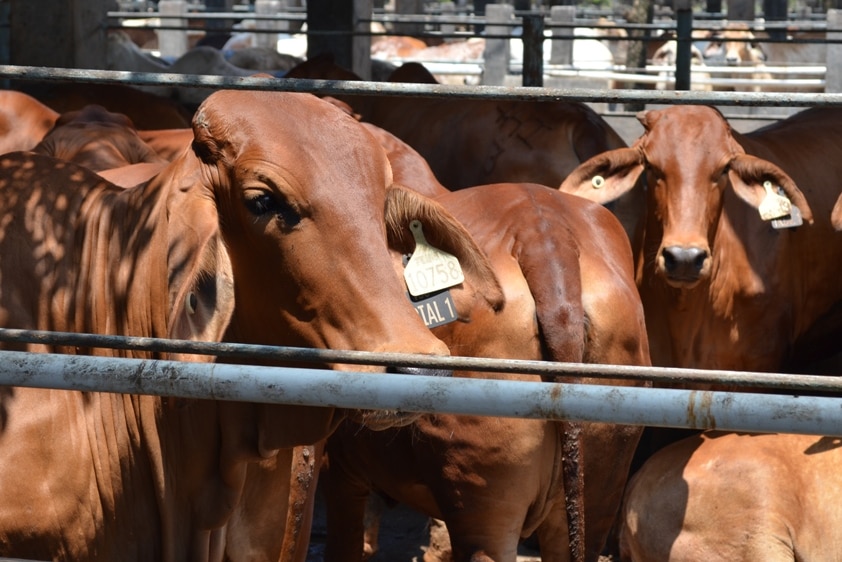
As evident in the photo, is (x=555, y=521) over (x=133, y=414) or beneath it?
Answer: beneath

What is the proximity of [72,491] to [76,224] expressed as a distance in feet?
2.30

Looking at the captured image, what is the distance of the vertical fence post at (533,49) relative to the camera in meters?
8.62

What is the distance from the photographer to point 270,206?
273cm

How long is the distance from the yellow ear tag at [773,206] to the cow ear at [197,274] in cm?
352

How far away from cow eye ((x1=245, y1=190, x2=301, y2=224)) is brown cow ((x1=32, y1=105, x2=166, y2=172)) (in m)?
2.66

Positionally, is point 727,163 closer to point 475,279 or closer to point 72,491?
point 475,279

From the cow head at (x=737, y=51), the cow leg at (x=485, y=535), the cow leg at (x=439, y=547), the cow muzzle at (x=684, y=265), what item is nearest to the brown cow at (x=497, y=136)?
the cow muzzle at (x=684, y=265)

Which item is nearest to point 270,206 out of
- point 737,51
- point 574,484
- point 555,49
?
point 574,484

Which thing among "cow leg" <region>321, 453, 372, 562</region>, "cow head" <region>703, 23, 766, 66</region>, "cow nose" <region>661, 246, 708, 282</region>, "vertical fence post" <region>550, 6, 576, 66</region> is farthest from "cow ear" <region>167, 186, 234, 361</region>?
"cow head" <region>703, 23, 766, 66</region>

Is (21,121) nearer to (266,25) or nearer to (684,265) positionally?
(684,265)

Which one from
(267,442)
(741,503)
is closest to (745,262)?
(741,503)

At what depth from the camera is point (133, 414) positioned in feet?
9.85

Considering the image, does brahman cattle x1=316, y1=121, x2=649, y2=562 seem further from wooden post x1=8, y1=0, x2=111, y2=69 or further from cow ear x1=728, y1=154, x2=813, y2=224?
wooden post x1=8, y1=0, x2=111, y2=69

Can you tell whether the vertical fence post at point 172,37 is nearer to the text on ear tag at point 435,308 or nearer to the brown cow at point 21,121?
the brown cow at point 21,121
